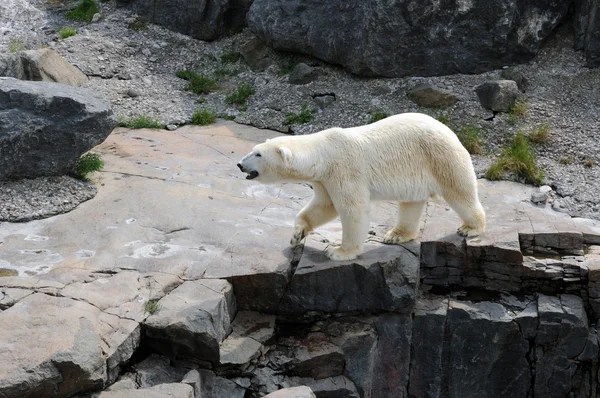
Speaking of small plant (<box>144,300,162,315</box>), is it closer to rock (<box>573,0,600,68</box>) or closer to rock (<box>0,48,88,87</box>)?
rock (<box>0,48,88,87</box>)

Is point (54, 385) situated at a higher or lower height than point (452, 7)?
lower

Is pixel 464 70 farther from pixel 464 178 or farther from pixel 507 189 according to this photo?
pixel 464 178

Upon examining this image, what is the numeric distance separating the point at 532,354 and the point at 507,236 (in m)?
1.42

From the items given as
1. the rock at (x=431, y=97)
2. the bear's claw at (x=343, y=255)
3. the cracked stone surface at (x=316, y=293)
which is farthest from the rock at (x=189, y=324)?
the rock at (x=431, y=97)

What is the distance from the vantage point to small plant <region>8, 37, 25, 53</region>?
44.5ft

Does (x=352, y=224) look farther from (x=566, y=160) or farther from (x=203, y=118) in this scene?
(x=203, y=118)

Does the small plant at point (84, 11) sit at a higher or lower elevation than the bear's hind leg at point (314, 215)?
higher

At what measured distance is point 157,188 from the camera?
995 centimetres

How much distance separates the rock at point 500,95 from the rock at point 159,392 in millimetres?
7426

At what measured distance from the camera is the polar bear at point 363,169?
7.93m

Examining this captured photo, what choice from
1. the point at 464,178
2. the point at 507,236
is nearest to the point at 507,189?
the point at 507,236

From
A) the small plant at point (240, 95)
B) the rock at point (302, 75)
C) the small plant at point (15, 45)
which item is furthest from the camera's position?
the small plant at point (15, 45)

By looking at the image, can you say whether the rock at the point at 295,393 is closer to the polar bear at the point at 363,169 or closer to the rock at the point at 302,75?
the polar bear at the point at 363,169

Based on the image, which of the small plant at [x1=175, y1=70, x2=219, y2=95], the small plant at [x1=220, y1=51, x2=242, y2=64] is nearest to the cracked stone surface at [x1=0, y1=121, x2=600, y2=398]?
the small plant at [x1=175, y1=70, x2=219, y2=95]
